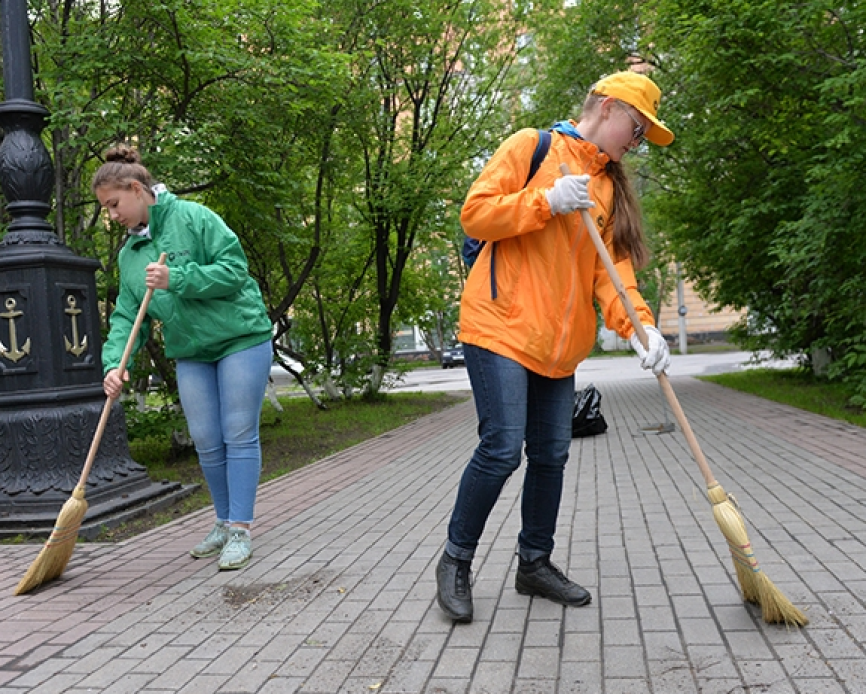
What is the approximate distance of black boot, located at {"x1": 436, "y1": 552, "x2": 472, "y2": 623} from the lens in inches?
115

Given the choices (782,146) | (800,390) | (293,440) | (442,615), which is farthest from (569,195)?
(800,390)

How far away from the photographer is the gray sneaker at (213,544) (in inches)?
162

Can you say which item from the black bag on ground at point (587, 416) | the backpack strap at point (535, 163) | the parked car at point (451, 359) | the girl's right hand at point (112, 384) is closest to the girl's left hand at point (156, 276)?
the girl's right hand at point (112, 384)

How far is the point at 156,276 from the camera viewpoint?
3520 millimetres

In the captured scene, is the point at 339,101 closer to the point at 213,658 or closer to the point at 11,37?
the point at 11,37

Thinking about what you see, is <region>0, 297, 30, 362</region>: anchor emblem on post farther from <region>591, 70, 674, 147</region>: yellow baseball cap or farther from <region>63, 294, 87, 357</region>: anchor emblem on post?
<region>591, 70, 674, 147</region>: yellow baseball cap

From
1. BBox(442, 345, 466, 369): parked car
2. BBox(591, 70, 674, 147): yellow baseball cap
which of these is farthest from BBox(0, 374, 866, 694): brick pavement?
BBox(442, 345, 466, 369): parked car

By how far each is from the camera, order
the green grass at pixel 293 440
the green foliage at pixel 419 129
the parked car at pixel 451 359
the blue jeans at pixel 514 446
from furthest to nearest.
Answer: the parked car at pixel 451 359 → the green foliage at pixel 419 129 → the green grass at pixel 293 440 → the blue jeans at pixel 514 446

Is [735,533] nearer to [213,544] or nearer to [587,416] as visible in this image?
[213,544]

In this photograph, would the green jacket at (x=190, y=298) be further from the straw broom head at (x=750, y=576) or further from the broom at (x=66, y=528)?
the straw broom head at (x=750, y=576)

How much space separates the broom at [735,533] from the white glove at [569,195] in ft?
0.26

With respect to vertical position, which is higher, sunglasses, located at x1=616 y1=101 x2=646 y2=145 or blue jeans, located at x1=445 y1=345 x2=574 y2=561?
sunglasses, located at x1=616 y1=101 x2=646 y2=145

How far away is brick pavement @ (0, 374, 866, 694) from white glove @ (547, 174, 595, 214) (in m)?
1.53

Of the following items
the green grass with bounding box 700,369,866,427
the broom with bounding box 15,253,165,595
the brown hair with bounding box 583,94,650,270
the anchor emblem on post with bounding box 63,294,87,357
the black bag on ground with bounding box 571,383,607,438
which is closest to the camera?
the brown hair with bounding box 583,94,650,270
